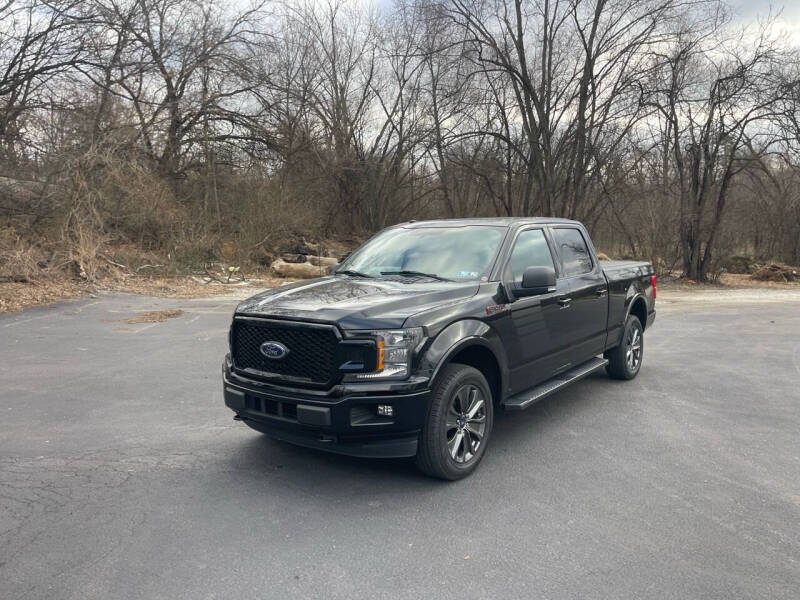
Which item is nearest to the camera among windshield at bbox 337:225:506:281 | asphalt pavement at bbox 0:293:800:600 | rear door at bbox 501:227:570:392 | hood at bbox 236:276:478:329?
asphalt pavement at bbox 0:293:800:600

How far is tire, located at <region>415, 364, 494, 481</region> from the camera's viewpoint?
3.88 metres

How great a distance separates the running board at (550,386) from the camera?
15.3 feet

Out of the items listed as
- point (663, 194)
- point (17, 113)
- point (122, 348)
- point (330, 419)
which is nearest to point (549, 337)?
point (330, 419)

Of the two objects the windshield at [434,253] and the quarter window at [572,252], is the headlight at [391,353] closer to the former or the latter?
the windshield at [434,253]

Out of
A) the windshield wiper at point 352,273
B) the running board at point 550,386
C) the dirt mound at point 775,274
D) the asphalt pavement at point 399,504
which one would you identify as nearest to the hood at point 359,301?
the windshield wiper at point 352,273

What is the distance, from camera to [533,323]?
16.2ft

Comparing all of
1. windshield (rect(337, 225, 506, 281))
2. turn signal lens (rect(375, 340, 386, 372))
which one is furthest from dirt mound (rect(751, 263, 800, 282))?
turn signal lens (rect(375, 340, 386, 372))

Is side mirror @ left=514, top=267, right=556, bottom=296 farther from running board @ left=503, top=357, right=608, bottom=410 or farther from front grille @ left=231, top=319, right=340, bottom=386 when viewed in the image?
front grille @ left=231, top=319, right=340, bottom=386

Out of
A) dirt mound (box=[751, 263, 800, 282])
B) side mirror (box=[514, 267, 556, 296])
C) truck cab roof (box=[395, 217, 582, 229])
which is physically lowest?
dirt mound (box=[751, 263, 800, 282])

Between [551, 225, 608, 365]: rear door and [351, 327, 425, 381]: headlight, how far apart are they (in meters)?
2.28

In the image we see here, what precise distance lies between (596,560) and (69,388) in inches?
224

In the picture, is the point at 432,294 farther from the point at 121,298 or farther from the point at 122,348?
the point at 121,298

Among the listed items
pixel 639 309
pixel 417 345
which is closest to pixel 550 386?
pixel 417 345

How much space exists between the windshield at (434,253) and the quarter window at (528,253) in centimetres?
19
